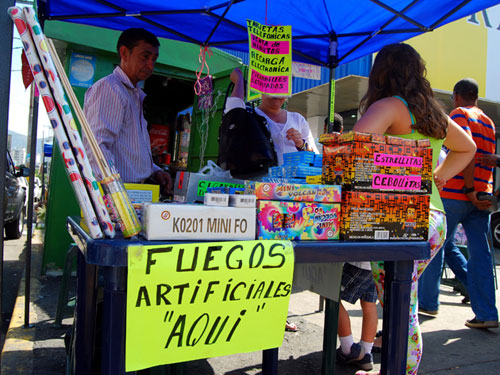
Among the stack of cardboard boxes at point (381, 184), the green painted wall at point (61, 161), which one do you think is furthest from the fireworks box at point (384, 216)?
the green painted wall at point (61, 161)

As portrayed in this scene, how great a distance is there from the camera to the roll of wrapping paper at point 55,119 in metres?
1.34

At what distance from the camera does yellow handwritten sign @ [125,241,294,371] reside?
1.28 metres

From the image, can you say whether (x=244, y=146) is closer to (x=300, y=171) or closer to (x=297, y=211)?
(x=300, y=171)

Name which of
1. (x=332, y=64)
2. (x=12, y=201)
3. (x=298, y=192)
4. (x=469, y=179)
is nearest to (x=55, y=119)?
(x=298, y=192)

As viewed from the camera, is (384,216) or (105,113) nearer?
(384,216)

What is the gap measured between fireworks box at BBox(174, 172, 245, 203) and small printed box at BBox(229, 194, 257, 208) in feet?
1.05

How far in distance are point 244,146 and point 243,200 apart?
1.34 meters

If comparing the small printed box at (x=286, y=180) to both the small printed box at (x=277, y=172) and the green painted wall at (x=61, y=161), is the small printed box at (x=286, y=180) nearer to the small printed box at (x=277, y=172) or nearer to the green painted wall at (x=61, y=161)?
the small printed box at (x=277, y=172)

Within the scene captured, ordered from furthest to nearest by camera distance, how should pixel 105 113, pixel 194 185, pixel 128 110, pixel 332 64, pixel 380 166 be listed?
pixel 332 64 → pixel 128 110 → pixel 105 113 → pixel 194 185 → pixel 380 166

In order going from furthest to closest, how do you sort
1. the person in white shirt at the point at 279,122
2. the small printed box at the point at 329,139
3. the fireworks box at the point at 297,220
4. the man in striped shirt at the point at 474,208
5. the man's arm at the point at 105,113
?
the man in striped shirt at the point at 474,208, the person in white shirt at the point at 279,122, the man's arm at the point at 105,113, the small printed box at the point at 329,139, the fireworks box at the point at 297,220

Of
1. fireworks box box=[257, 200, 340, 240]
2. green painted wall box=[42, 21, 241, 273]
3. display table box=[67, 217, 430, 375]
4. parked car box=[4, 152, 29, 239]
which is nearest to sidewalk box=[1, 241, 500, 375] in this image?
green painted wall box=[42, 21, 241, 273]

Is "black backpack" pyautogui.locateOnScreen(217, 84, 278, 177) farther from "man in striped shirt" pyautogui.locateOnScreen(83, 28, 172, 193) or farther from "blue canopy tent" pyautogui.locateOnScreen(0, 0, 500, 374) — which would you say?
"blue canopy tent" pyautogui.locateOnScreen(0, 0, 500, 374)

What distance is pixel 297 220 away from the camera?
1536mm

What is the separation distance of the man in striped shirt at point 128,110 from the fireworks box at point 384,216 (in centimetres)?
135
